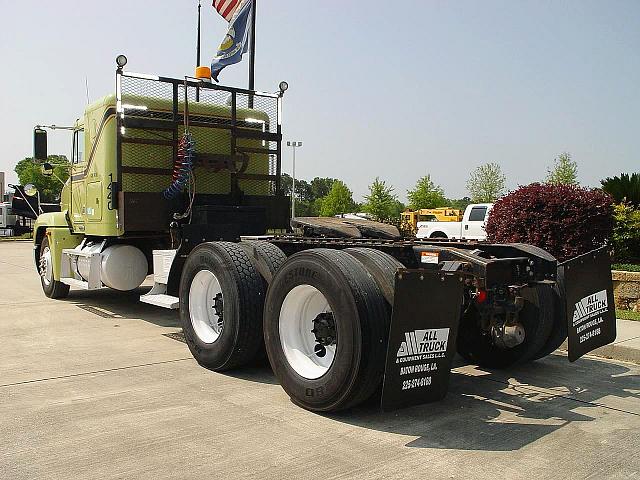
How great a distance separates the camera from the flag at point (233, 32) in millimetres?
13352

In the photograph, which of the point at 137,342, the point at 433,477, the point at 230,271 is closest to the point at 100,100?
the point at 137,342

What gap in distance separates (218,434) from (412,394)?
52.2 inches

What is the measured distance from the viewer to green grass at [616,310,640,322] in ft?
28.7

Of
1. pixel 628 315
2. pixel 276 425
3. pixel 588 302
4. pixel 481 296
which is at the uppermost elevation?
pixel 481 296

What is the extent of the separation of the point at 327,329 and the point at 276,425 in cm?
82

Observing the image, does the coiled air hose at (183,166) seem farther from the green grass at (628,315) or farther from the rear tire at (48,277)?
the green grass at (628,315)

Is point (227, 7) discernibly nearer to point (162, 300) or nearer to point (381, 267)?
point (162, 300)

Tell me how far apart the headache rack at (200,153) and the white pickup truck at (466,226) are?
41.2 ft

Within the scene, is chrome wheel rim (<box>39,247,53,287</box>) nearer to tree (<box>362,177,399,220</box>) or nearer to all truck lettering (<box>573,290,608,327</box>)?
all truck lettering (<box>573,290,608,327</box>)

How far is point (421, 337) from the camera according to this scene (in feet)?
14.4

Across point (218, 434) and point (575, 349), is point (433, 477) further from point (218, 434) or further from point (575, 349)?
point (575, 349)

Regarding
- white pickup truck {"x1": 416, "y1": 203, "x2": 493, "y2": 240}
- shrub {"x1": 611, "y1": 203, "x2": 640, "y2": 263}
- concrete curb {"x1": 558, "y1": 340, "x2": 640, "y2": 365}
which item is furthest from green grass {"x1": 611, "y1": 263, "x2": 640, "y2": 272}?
white pickup truck {"x1": 416, "y1": 203, "x2": 493, "y2": 240}

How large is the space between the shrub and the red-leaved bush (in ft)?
2.68

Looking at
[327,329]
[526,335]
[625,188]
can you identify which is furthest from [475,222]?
[327,329]
